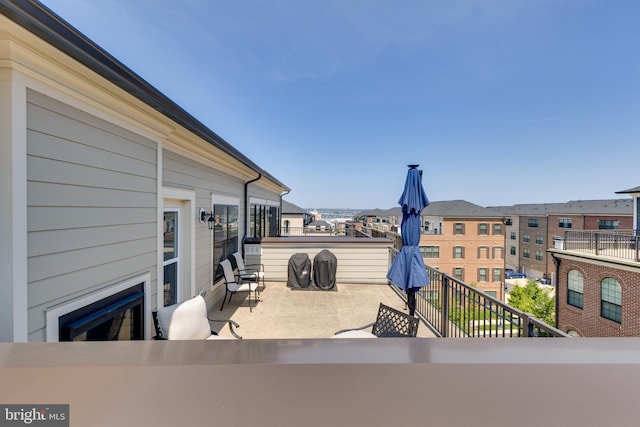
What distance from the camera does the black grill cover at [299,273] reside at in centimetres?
630

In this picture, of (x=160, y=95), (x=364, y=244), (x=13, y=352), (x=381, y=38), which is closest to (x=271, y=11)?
(x=381, y=38)

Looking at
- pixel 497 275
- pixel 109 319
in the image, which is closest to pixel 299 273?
pixel 109 319

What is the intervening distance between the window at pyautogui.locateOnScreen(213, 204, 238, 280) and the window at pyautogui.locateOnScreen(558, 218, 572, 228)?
36.6 metres

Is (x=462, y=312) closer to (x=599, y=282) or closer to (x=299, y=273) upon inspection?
(x=299, y=273)

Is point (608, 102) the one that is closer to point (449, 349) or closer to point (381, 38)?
point (381, 38)

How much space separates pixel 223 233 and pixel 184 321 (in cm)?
Answer: 322

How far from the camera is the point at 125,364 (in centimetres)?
66

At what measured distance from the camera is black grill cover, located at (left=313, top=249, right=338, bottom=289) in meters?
6.22

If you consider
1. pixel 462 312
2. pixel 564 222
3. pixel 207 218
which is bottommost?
pixel 462 312

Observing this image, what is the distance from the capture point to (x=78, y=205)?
207 cm

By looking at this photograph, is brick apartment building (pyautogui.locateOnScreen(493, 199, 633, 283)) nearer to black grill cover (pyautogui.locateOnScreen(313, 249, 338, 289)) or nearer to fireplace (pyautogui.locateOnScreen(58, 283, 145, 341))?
black grill cover (pyautogui.locateOnScreen(313, 249, 338, 289))

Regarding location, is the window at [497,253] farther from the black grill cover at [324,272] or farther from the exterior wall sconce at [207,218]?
the exterior wall sconce at [207,218]

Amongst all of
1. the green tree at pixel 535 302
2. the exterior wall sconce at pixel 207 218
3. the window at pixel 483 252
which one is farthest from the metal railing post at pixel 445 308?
the window at pixel 483 252

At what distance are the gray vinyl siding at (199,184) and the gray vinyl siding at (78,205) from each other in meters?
0.74
